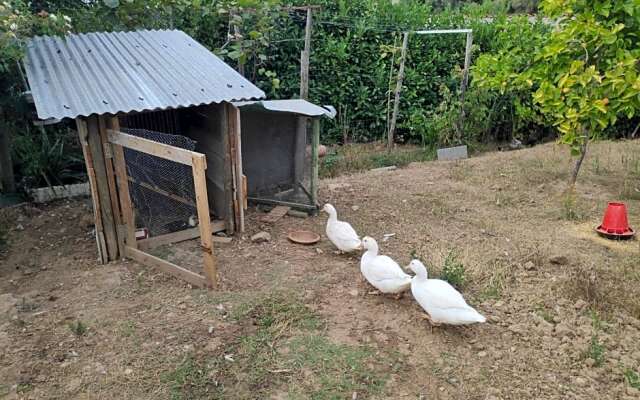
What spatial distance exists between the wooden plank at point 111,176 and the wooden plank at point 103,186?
0.06 ft

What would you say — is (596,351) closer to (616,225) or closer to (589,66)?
(616,225)

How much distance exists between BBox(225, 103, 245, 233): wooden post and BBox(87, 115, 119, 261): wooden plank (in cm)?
114

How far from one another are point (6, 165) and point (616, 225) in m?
6.72

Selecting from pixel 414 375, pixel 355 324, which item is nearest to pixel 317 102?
pixel 355 324

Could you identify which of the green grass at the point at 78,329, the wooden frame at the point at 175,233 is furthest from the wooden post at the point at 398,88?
the green grass at the point at 78,329

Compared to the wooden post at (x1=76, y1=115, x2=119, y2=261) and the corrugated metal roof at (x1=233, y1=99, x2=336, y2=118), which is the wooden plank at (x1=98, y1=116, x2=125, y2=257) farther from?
Answer: the corrugated metal roof at (x1=233, y1=99, x2=336, y2=118)

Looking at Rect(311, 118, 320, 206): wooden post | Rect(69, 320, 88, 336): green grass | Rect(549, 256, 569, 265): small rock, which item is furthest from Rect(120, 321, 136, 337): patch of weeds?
Rect(549, 256, 569, 265): small rock

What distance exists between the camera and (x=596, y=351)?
10.8 feet

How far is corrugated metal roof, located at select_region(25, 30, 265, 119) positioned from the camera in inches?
161

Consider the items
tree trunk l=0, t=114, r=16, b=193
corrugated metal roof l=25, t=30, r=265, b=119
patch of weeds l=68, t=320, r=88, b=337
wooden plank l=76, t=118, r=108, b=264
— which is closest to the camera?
patch of weeds l=68, t=320, r=88, b=337

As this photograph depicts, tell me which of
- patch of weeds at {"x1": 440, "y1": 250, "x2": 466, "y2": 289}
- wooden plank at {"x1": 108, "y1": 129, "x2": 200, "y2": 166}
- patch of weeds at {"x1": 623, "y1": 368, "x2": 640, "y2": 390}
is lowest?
patch of weeds at {"x1": 623, "y1": 368, "x2": 640, "y2": 390}

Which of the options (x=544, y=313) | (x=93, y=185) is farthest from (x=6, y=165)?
(x=544, y=313)

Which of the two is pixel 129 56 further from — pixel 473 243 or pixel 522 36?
pixel 522 36

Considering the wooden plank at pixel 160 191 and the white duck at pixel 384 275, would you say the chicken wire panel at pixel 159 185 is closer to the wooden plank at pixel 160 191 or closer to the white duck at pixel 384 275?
the wooden plank at pixel 160 191
